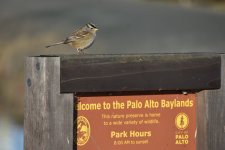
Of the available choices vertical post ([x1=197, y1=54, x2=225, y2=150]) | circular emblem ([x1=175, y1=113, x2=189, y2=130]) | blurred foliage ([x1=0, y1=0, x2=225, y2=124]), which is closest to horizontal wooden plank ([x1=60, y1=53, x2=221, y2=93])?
vertical post ([x1=197, y1=54, x2=225, y2=150])

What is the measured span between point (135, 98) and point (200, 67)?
1.54ft

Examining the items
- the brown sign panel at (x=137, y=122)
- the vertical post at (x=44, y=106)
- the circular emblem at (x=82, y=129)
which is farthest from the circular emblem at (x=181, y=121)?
the vertical post at (x=44, y=106)

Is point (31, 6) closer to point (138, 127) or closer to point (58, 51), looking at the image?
point (58, 51)

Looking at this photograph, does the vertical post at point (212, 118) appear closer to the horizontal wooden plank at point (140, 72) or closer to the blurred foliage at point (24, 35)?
the horizontal wooden plank at point (140, 72)

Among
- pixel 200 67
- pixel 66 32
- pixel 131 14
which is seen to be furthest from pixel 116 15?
pixel 200 67

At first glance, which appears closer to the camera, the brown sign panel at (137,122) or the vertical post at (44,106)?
the vertical post at (44,106)

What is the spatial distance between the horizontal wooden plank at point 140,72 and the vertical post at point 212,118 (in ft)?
0.17

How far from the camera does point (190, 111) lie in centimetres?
501

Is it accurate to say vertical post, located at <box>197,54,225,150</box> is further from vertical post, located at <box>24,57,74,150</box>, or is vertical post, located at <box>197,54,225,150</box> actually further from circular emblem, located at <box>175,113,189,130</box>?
vertical post, located at <box>24,57,74,150</box>

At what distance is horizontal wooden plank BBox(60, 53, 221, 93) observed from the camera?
466cm

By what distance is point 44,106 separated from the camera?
4.56 meters

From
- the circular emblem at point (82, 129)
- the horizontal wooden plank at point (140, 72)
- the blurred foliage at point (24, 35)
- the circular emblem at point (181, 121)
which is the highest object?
the blurred foliage at point (24, 35)

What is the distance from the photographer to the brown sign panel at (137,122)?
15.5 feet

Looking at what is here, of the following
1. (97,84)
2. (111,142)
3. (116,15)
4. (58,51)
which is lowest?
(111,142)
